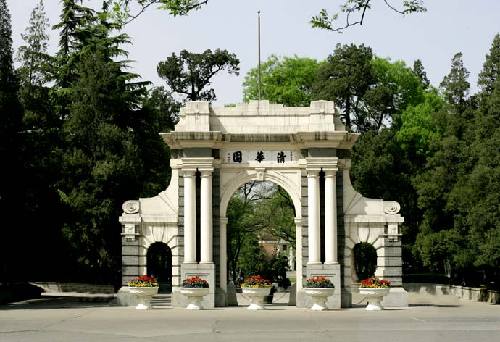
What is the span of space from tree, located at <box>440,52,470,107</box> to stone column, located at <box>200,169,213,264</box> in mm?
21207

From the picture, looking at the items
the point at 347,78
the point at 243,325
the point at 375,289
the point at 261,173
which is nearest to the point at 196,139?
the point at 261,173

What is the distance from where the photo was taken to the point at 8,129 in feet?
111

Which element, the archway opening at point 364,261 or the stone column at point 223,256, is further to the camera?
the archway opening at point 364,261

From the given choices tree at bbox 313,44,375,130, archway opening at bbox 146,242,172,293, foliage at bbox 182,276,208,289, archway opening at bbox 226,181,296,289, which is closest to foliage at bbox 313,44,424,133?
tree at bbox 313,44,375,130

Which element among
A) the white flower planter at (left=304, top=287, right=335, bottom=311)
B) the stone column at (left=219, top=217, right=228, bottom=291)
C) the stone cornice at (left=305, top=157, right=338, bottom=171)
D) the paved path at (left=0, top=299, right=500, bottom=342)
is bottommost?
the paved path at (left=0, top=299, right=500, bottom=342)

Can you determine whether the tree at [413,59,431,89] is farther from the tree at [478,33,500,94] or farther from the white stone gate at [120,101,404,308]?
the white stone gate at [120,101,404,308]

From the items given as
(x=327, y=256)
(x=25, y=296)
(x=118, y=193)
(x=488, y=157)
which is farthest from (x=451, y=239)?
(x=25, y=296)

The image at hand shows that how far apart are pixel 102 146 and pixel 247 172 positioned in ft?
36.0

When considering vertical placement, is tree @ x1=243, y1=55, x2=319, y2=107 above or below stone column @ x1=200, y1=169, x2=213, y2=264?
above

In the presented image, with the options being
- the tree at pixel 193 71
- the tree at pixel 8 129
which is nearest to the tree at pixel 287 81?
the tree at pixel 193 71

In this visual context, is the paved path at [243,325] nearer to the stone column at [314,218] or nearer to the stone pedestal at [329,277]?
the stone pedestal at [329,277]

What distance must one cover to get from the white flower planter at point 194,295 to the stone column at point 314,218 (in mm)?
3898

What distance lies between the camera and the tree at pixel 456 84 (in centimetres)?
4888

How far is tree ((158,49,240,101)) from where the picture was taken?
190 ft
